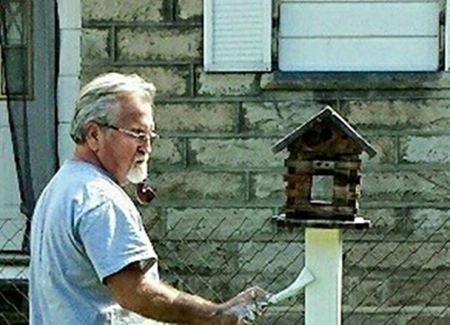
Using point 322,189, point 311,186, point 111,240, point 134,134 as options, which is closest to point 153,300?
point 111,240

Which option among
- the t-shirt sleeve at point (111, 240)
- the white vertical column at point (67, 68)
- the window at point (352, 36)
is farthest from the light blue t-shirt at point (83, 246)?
the white vertical column at point (67, 68)

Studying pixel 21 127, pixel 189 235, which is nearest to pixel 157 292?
pixel 189 235

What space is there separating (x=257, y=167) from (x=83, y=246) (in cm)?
334

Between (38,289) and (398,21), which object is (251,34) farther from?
(38,289)

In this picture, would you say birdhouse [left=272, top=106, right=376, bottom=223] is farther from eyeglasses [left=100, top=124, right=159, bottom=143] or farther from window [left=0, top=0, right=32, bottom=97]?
window [left=0, top=0, right=32, bottom=97]

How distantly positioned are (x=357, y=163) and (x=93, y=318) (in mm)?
1233

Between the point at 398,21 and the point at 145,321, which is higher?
the point at 398,21

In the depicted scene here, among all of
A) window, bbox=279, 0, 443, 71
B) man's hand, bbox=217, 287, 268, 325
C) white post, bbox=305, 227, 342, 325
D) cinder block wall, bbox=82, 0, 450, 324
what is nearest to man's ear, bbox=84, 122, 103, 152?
man's hand, bbox=217, 287, 268, 325

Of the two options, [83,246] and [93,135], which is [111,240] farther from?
[93,135]

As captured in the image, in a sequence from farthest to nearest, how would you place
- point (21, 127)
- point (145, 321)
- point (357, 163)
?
1. point (21, 127)
2. point (357, 163)
3. point (145, 321)

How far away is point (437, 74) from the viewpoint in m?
6.42

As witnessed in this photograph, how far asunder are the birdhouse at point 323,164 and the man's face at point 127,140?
824mm

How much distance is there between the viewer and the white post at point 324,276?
12.8 ft

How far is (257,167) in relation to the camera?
6504 millimetres
